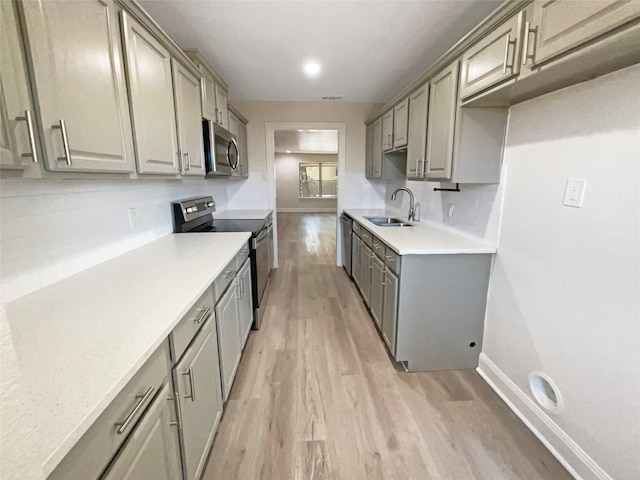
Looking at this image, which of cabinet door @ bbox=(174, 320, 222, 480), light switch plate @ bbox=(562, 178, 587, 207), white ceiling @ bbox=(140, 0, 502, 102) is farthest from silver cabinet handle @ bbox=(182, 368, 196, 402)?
white ceiling @ bbox=(140, 0, 502, 102)

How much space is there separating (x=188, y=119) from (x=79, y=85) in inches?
39.2

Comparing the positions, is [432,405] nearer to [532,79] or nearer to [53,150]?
[532,79]

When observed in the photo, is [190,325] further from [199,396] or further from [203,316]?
[199,396]

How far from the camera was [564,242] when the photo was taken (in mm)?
1452

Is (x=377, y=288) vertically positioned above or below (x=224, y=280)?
below

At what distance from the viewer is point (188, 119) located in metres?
2.00

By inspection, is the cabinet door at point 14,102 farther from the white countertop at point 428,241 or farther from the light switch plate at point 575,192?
the light switch plate at point 575,192

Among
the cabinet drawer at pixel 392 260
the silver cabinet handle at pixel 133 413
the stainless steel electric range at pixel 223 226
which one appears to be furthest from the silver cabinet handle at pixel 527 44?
the stainless steel electric range at pixel 223 226

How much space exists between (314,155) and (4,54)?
11.1 m

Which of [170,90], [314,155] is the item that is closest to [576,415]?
[170,90]

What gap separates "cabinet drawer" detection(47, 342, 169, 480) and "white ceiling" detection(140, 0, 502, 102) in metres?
2.05

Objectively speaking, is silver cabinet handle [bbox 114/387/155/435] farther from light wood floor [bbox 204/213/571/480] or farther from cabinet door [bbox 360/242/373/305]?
cabinet door [bbox 360/242/373/305]

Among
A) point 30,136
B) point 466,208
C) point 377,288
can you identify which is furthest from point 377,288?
point 30,136

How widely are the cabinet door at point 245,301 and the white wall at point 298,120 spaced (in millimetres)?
2034
